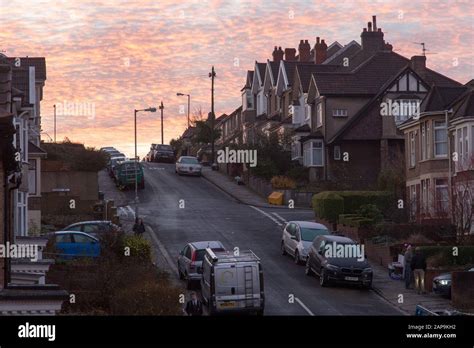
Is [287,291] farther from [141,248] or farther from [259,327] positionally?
[259,327]

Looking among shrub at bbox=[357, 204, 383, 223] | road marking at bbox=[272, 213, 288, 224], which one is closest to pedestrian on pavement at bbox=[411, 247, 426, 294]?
shrub at bbox=[357, 204, 383, 223]

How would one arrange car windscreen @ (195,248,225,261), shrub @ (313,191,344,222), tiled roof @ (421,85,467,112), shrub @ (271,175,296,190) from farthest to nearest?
shrub @ (271,175,296,190) → shrub @ (313,191,344,222) → tiled roof @ (421,85,467,112) → car windscreen @ (195,248,225,261)

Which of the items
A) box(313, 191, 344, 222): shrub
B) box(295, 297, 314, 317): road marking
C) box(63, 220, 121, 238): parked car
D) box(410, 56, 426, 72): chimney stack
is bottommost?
box(295, 297, 314, 317): road marking

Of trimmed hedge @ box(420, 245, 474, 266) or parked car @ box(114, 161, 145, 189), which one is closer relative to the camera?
trimmed hedge @ box(420, 245, 474, 266)

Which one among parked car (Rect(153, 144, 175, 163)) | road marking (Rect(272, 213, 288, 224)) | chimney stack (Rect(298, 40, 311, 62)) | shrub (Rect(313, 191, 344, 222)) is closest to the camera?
shrub (Rect(313, 191, 344, 222))

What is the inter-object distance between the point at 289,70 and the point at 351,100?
17.2 metres

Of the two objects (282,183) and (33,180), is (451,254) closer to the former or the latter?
(33,180)

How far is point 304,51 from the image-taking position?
103875mm

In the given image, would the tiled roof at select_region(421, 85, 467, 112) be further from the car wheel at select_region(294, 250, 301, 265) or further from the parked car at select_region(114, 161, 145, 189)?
the parked car at select_region(114, 161, 145, 189)

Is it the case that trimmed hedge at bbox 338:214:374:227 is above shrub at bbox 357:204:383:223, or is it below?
below

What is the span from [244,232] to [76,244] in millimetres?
12847

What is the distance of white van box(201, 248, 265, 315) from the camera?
101 feet

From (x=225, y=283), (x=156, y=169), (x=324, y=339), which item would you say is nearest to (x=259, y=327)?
(x=324, y=339)

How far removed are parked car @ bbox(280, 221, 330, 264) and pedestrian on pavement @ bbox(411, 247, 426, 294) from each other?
5.11 metres
